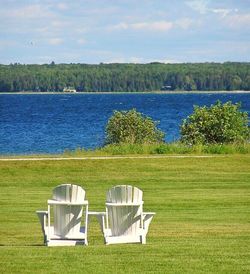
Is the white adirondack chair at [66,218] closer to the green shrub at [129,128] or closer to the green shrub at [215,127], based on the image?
the green shrub at [215,127]

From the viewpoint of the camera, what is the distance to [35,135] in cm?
8569

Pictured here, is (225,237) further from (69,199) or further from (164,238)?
(69,199)

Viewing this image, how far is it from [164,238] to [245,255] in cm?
348

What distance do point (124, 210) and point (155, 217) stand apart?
202 inches

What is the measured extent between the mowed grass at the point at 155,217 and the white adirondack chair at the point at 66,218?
1.06 ft

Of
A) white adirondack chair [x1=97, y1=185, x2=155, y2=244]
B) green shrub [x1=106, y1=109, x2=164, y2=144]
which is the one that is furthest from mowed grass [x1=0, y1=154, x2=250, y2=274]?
green shrub [x1=106, y1=109, x2=164, y2=144]

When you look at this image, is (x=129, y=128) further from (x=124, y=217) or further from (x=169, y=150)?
(x=124, y=217)

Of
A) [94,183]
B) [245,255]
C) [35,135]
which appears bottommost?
[35,135]

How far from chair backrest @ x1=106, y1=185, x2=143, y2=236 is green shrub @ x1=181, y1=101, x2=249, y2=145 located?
21.4 m

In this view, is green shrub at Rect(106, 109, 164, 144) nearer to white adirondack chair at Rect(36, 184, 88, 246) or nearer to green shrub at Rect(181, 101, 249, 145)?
green shrub at Rect(181, 101, 249, 145)

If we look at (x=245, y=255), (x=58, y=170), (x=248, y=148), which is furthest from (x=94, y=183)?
(x=245, y=255)

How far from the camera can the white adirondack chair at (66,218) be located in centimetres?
1462

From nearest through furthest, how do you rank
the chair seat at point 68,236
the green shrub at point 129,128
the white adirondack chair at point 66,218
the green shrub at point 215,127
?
the white adirondack chair at point 66,218 < the chair seat at point 68,236 < the green shrub at point 215,127 < the green shrub at point 129,128

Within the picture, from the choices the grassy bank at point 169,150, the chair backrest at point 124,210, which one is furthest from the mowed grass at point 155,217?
the grassy bank at point 169,150
